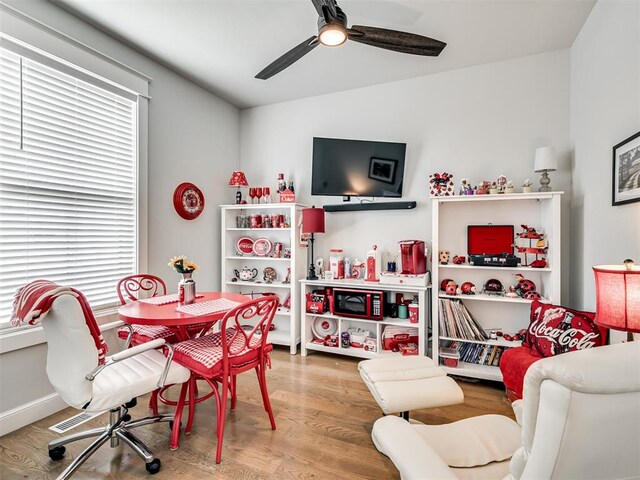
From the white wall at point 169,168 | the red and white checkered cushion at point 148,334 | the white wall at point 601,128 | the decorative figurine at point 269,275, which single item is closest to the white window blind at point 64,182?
the white wall at point 169,168

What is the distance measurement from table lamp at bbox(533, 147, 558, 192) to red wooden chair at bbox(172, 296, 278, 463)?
2427 millimetres

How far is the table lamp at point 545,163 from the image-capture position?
2.64 meters

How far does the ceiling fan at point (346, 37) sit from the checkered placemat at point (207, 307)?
171cm

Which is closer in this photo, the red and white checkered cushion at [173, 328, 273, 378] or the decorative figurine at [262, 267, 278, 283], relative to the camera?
the red and white checkered cushion at [173, 328, 273, 378]

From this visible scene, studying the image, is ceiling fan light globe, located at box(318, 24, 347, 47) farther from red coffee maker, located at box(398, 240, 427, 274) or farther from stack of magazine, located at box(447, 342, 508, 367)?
stack of magazine, located at box(447, 342, 508, 367)

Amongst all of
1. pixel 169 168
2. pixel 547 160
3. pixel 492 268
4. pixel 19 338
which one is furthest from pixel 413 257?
pixel 19 338

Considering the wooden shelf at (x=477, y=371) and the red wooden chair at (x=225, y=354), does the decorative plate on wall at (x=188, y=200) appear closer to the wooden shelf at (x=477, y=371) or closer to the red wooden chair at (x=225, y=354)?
the red wooden chair at (x=225, y=354)

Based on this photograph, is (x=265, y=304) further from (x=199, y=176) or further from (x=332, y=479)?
(x=199, y=176)

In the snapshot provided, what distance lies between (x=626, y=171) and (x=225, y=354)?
8.27ft

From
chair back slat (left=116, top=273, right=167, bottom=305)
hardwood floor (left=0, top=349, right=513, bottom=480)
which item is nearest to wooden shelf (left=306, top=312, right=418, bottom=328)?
hardwood floor (left=0, top=349, right=513, bottom=480)

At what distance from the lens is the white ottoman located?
5.64 feet

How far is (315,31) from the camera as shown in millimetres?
2580

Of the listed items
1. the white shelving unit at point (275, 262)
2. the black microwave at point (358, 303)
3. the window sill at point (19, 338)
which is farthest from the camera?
the white shelving unit at point (275, 262)

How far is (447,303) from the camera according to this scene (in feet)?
9.48
